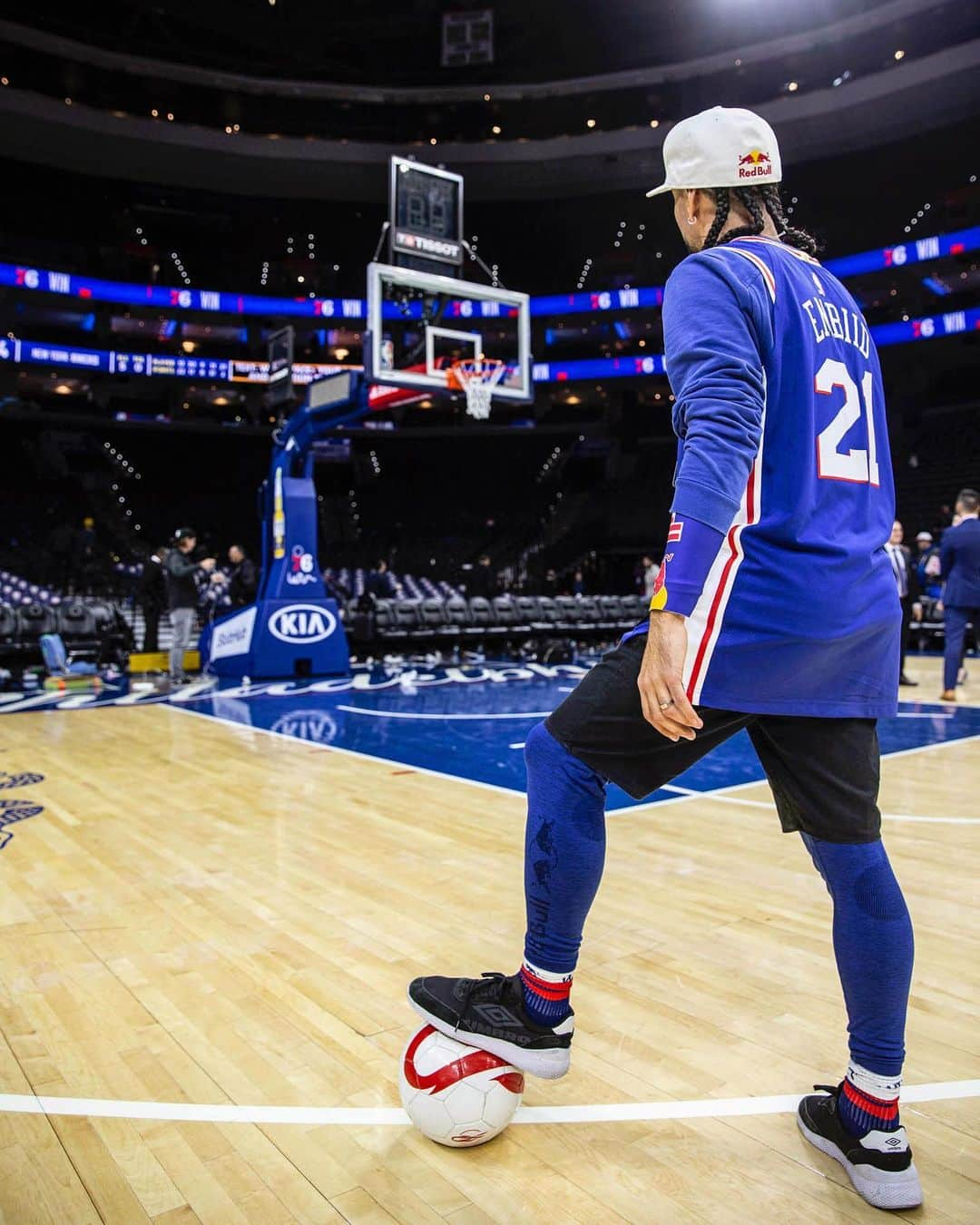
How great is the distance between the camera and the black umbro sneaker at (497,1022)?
1.63 m

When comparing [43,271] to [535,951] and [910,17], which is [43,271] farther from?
[535,951]

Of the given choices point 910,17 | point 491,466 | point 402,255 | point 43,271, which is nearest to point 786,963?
point 402,255

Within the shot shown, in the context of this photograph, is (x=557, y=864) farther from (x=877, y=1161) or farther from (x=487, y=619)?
(x=487, y=619)

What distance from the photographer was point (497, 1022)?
65.4 inches

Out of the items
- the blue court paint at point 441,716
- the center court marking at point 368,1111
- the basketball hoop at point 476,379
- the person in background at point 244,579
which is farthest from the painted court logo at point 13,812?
the person in background at point 244,579

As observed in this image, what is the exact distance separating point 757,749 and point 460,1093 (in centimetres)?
84

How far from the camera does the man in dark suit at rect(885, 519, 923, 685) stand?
879cm

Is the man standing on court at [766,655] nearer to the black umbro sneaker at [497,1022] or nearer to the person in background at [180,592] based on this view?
the black umbro sneaker at [497,1022]

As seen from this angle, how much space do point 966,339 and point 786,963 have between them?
26985 mm

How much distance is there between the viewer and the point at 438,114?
2591 cm

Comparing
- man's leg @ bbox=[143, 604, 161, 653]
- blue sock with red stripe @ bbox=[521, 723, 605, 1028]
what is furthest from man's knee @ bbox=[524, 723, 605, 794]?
man's leg @ bbox=[143, 604, 161, 653]

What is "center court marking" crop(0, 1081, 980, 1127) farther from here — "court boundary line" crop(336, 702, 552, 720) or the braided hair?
"court boundary line" crop(336, 702, 552, 720)

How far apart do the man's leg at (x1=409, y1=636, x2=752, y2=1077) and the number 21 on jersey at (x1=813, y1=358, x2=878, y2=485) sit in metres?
0.48

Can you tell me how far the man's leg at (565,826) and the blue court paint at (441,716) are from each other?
278cm
